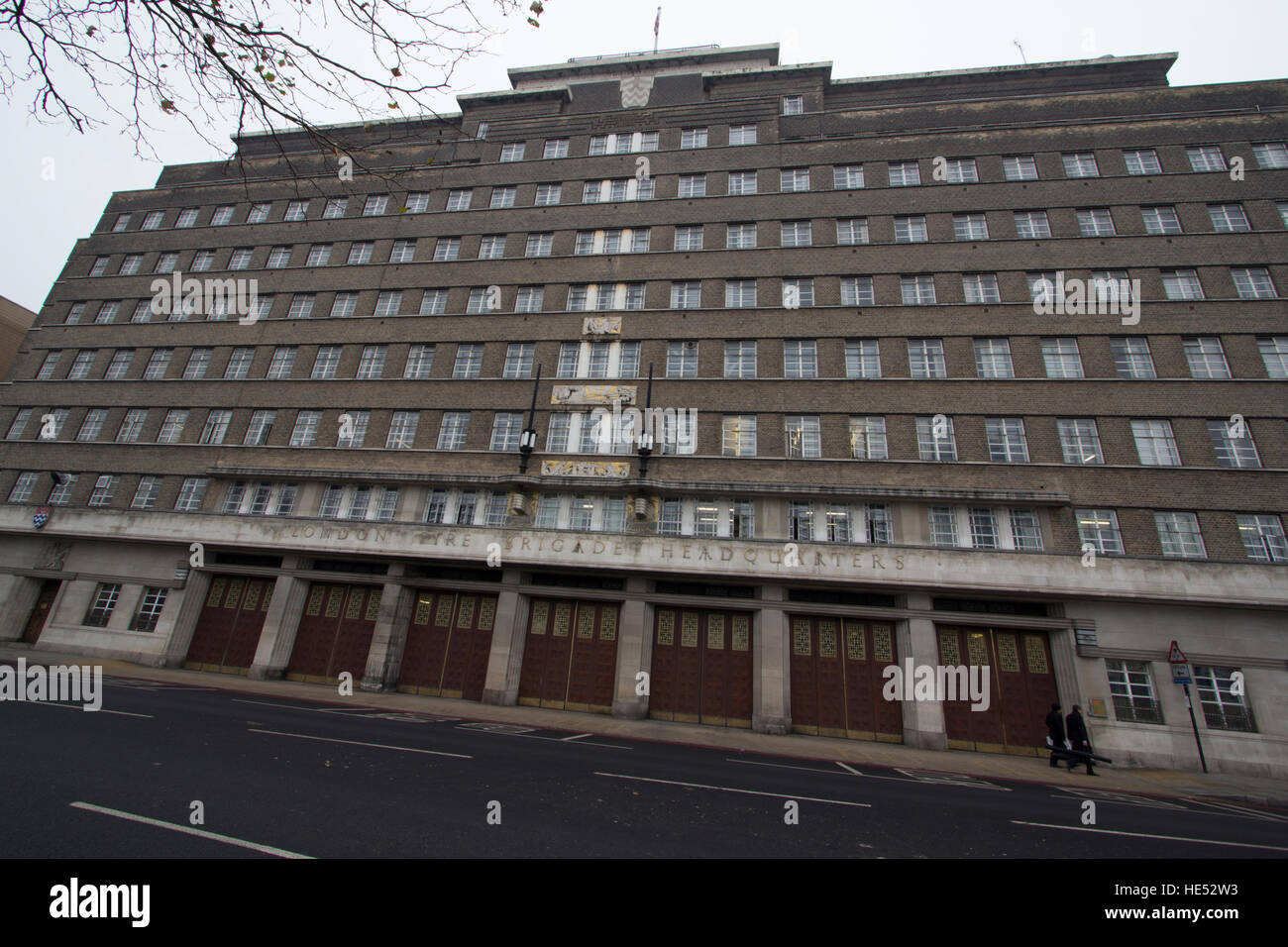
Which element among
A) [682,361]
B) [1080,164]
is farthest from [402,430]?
[1080,164]

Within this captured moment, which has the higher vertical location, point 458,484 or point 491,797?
point 458,484

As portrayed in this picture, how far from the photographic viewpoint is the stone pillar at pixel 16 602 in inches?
962

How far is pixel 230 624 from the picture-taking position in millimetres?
22984

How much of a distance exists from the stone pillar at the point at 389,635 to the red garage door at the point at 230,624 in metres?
5.81

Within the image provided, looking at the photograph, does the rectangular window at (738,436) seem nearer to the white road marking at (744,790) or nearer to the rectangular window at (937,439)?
the rectangular window at (937,439)

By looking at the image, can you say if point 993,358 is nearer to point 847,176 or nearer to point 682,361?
point 847,176

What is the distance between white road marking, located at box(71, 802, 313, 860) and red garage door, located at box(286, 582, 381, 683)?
1708 centimetres

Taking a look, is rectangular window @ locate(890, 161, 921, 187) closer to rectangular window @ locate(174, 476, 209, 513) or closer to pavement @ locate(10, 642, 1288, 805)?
pavement @ locate(10, 642, 1288, 805)

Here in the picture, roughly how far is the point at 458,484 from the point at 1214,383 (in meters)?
29.0

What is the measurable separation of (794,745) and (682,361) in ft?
50.0

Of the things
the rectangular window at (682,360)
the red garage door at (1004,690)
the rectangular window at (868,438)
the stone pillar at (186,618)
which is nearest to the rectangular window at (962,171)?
the rectangular window at (868,438)
